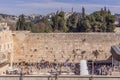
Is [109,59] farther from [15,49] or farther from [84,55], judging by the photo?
[15,49]

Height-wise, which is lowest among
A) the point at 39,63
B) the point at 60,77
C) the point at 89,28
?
the point at 60,77

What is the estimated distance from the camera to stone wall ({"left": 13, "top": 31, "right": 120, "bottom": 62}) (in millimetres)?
33375

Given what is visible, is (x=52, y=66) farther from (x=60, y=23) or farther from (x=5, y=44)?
(x=60, y=23)

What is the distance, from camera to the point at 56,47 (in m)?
33.4

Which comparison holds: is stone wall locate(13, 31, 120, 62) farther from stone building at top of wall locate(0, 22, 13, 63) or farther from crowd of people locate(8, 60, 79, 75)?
stone building at top of wall locate(0, 22, 13, 63)

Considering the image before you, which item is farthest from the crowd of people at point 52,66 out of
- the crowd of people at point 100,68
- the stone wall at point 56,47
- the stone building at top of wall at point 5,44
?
the stone building at top of wall at point 5,44

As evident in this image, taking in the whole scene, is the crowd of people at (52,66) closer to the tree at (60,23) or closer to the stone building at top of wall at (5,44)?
the stone building at top of wall at (5,44)

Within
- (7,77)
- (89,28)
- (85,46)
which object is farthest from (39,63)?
(7,77)

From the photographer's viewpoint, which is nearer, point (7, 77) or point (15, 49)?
point (7, 77)

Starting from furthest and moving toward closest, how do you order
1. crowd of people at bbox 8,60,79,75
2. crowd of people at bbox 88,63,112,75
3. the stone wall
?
the stone wall → crowd of people at bbox 8,60,79,75 → crowd of people at bbox 88,63,112,75

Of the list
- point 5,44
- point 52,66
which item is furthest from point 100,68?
point 5,44

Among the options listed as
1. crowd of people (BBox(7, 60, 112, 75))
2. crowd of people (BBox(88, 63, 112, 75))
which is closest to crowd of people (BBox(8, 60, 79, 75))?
crowd of people (BBox(7, 60, 112, 75))

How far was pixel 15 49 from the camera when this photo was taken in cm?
3341

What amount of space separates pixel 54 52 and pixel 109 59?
3829 mm
